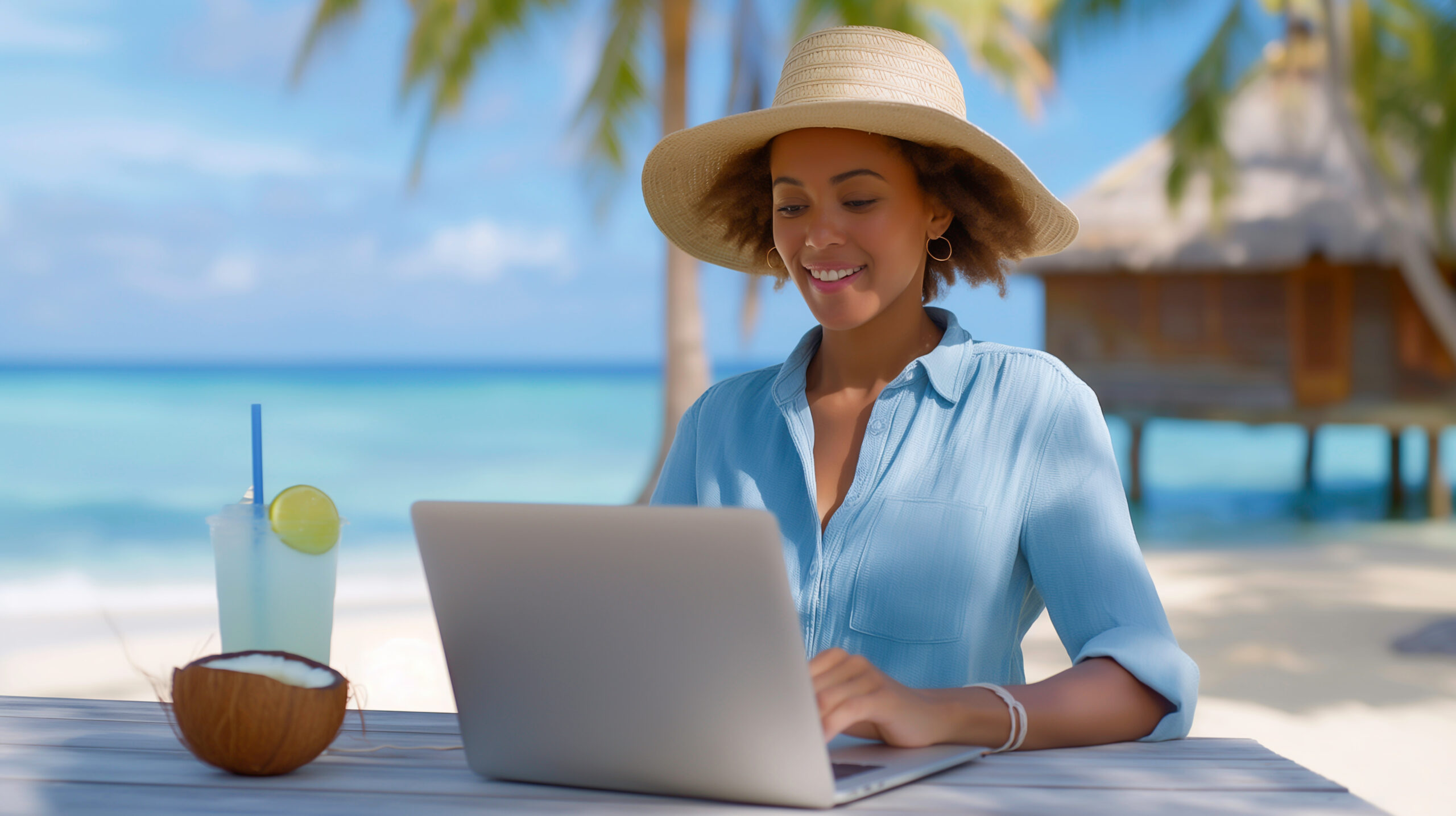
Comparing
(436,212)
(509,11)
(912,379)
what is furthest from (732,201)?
(436,212)

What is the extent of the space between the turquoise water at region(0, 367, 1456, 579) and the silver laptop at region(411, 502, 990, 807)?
9078 mm

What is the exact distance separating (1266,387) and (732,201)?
13.3 metres

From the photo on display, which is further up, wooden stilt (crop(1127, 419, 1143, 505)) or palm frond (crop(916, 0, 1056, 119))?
palm frond (crop(916, 0, 1056, 119))

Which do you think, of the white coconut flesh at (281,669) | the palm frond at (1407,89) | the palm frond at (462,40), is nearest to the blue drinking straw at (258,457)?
the white coconut flesh at (281,669)

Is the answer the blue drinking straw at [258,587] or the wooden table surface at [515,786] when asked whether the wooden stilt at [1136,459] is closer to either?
the wooden table surface at [515,786]

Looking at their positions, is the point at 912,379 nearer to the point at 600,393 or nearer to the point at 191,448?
the point at 191,448

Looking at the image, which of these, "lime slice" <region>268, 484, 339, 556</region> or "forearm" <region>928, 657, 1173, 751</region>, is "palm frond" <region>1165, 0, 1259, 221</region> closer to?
"forearm" <region>928, 657, 1173, 751</region>

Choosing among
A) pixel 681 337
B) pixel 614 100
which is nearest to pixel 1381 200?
pixel 681 337

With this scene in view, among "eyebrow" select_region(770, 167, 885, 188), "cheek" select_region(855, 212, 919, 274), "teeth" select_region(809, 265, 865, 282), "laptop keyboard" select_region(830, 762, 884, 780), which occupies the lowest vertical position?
"laptop keyboard" select_region(830, 762, 884, 780)

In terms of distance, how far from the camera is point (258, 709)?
1154mm

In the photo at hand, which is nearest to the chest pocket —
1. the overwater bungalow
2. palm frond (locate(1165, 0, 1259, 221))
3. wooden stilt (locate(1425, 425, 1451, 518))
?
palm frond (locate(1165, 0, 1259, 221))

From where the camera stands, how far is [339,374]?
46219mm

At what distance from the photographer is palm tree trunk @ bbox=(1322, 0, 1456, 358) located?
7.71 m

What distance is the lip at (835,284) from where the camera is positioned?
1877 mm
